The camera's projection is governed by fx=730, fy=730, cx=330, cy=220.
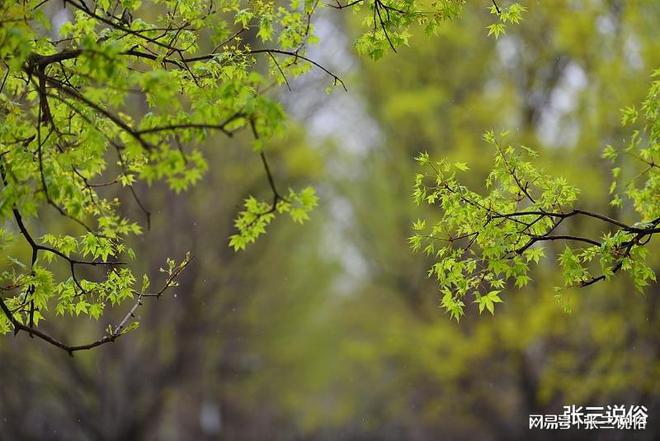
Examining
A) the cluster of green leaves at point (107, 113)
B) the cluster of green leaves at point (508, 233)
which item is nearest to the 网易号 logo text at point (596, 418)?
the cluster of green leaves at point (508, 233)

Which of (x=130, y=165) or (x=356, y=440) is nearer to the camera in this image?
(x=130, y=165)

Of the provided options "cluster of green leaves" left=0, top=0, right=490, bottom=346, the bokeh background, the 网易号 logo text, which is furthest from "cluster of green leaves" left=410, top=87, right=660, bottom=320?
the 网易号 logo text

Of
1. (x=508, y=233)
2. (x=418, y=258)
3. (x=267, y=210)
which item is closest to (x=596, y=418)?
(x=418, y=258)

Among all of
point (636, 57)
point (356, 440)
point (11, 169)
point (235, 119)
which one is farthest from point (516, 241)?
point (356, 440)

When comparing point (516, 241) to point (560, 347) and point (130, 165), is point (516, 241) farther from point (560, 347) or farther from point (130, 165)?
point (560, 347)

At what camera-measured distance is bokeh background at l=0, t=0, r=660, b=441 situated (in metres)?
10.2

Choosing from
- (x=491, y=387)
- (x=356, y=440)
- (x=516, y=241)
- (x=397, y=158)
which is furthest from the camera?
(x=356, y=440)

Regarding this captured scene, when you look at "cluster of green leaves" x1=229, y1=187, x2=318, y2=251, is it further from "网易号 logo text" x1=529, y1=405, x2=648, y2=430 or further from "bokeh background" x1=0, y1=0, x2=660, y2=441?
"网易号 logo text" x1=529, y1=405, x2=648, y2=430

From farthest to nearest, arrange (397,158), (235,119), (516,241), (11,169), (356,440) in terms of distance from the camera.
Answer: (356,440) < (397,158) < (516,241) < (11,169) < (235,119)

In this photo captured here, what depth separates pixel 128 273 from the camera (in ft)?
15.6

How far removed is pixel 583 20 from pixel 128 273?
8018 millimetres

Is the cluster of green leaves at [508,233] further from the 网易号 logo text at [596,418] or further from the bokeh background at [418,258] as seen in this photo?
the 网易号 logo text at [596,418]

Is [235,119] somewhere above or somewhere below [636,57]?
below

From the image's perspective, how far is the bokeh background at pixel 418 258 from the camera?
1023cm
